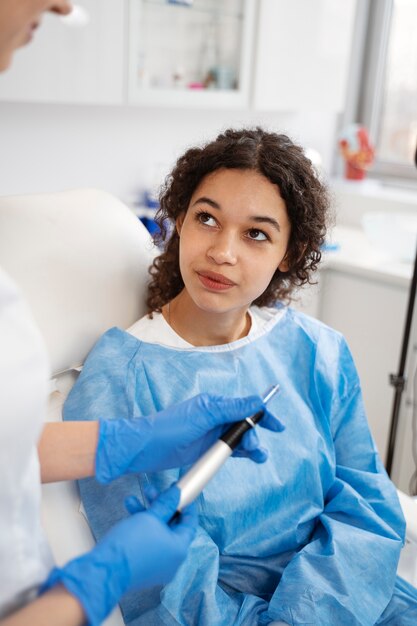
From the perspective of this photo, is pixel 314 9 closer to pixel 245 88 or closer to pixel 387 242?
pixel 245 88

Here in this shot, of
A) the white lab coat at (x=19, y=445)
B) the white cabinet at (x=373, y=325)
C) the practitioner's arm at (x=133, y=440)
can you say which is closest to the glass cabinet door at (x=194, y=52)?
the white cabinet at (x=373, y=325)

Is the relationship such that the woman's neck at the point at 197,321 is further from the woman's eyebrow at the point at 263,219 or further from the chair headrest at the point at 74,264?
the woman's eyebrow at the point at 263,219

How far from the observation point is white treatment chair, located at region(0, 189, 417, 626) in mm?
1098

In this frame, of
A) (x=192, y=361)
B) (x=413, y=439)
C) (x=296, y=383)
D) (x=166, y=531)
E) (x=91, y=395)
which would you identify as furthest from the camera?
(x=413, y=439)

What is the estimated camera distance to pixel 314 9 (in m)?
2.47

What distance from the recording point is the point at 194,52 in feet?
7.45

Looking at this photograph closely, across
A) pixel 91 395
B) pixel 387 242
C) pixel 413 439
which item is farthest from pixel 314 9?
pixel 91 395

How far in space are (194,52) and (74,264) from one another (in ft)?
4.41

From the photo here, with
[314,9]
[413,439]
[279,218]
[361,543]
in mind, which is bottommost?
[413,439]

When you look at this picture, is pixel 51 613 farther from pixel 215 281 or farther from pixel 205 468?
pixel 215 281

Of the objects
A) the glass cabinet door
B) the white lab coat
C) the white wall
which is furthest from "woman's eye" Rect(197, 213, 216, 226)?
the glass cabinet door

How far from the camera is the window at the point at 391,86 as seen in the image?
119 inches

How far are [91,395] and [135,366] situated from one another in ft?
0.31

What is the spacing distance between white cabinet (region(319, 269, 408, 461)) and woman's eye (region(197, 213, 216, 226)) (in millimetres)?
1084
